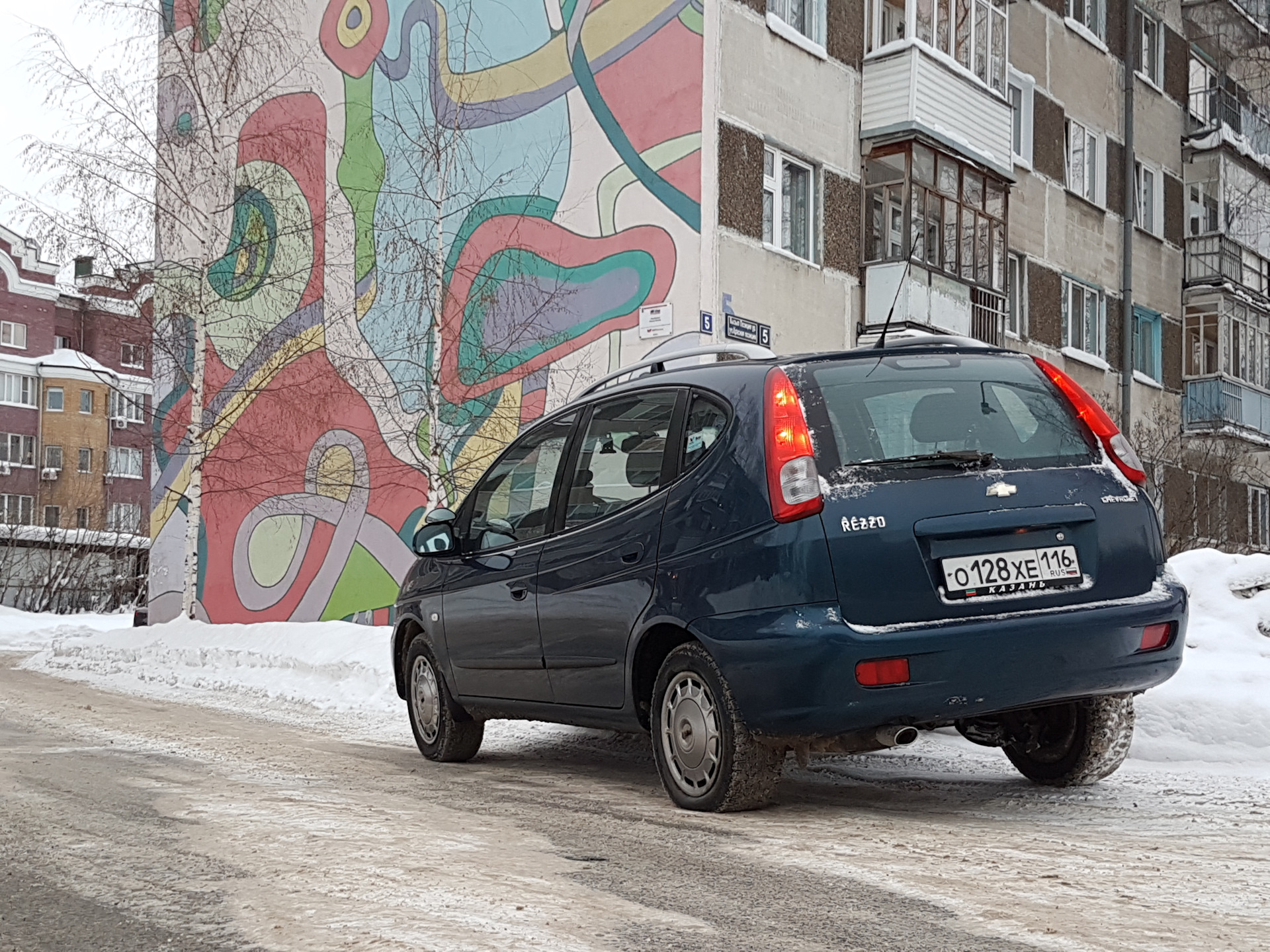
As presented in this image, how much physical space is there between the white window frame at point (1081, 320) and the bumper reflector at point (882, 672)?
22.8 metres

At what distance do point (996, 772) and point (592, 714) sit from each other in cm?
191

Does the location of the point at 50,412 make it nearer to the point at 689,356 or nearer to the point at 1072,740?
the point at 689,356

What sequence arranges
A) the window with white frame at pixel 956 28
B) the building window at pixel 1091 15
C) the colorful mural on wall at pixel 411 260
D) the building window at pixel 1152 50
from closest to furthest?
1. the colorful mural on wall at pixel 411 260
2. the window with white frame at pixel 956 28
3. the building window at pixel 1091 15
4. the building window at pixel 1152 50

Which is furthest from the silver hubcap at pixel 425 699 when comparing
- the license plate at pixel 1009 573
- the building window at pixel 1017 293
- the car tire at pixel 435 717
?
the building window at pixel 1017 293

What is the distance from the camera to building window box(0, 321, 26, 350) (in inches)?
2569

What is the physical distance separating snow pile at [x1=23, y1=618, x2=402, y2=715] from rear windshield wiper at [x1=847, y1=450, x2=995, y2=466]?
20.1ft

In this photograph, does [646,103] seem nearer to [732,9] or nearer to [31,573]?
[732,9]

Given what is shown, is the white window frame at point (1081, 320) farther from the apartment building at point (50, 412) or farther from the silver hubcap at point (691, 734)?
the apartment building at point (50, 412)

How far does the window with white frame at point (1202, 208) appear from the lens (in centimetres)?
3206

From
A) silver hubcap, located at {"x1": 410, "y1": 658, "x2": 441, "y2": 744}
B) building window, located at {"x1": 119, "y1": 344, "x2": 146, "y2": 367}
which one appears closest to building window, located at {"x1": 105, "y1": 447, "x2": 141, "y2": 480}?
building window, located at {"x1": 119, "y1": 344, "x2": 146, "y2": 367}

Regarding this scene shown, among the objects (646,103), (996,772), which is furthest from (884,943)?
(646,103)

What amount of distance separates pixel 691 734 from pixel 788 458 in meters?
1.14

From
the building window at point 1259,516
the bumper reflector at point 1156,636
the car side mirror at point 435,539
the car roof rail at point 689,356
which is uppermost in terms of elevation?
the building window at point 1259,516

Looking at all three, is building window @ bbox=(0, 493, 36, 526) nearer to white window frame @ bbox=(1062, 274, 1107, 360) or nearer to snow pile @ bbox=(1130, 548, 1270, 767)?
Answer: white window frame @ bbox=(1062, 274, 1107, 360)
